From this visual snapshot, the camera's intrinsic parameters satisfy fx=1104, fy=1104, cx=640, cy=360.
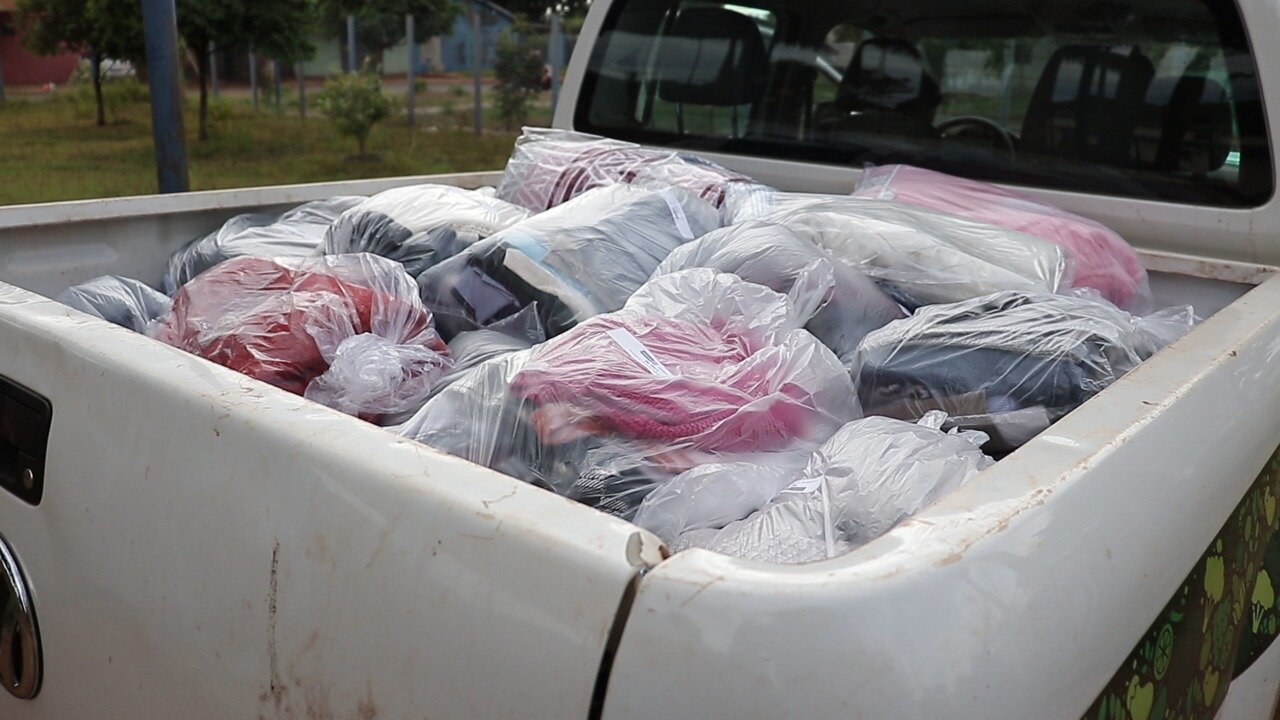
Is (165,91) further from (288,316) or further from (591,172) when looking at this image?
(288,316)

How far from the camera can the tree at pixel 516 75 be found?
15.6 meters

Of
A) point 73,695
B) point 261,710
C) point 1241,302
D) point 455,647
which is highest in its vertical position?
point 1241,302

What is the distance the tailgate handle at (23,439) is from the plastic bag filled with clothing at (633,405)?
43 centimetres

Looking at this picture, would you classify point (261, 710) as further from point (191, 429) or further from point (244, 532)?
point (191, 429)

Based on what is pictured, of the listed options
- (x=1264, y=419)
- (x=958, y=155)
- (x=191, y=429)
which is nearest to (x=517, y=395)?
(x=191, y=429)

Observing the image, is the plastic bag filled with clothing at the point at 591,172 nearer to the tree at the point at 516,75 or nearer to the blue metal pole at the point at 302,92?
the blue metal pole at the point at 302,92

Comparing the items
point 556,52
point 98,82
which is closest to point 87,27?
point 98,82

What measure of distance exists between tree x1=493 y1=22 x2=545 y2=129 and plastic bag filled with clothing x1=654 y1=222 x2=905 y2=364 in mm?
14070

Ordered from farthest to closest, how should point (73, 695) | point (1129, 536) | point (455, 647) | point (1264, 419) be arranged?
point (1264, 419) → point (73, 695) → point (1129, 536) → point (455, 647)

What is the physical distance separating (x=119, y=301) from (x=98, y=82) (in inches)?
377

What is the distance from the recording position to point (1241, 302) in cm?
172

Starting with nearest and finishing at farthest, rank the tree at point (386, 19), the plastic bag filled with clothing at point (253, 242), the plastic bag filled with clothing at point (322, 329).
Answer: the plastic bag filled with clothing at point (322, 329)
the plastic bag filled with clothing at point (253, 242)
the tree at point (386, 19)

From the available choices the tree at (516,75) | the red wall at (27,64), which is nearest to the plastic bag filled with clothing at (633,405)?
the red wall at (27,64)

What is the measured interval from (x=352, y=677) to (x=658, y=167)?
1.73 metres
